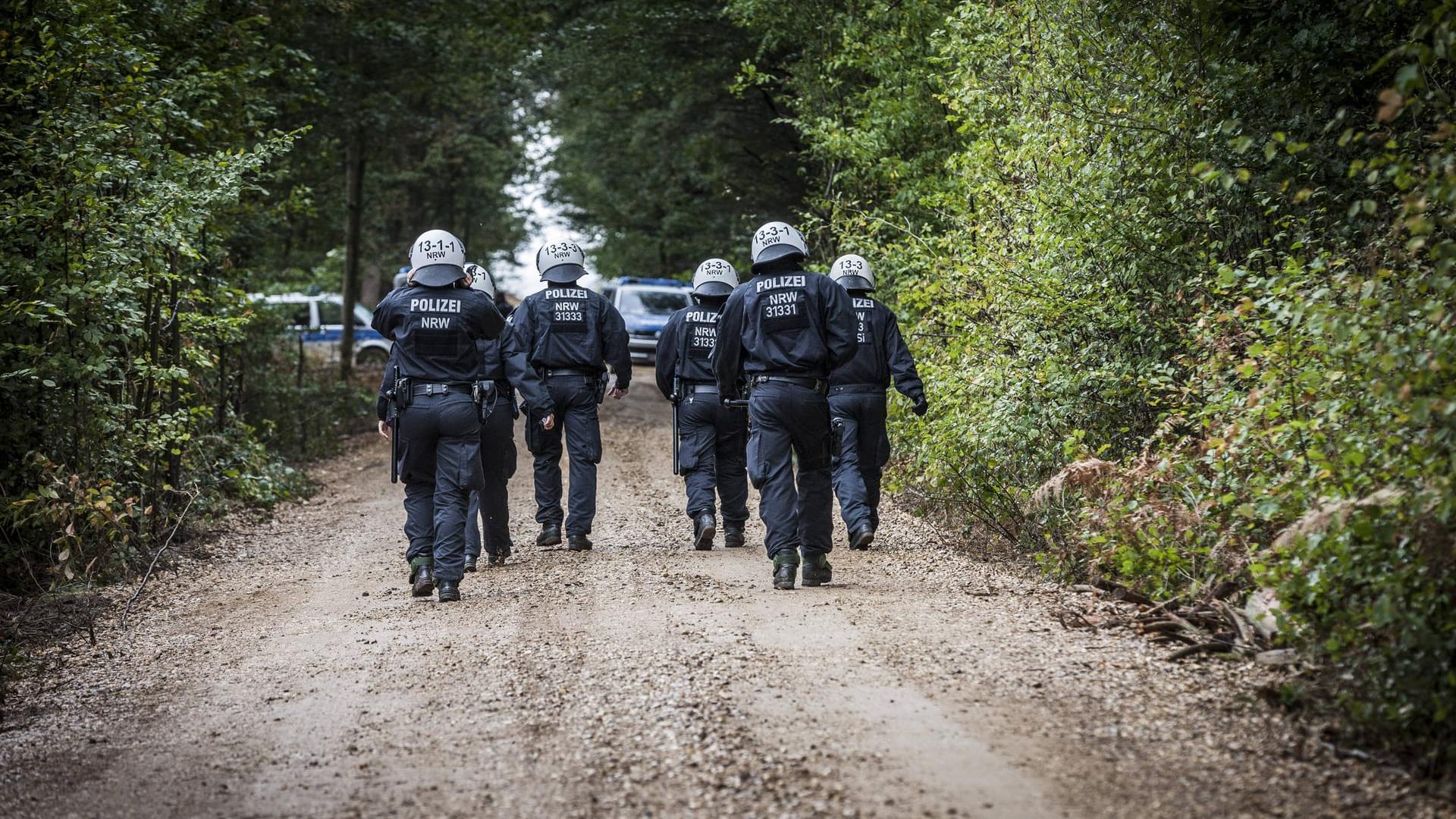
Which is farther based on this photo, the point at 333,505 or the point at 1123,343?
the point at 333,505

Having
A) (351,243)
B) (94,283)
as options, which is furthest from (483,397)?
(351,243)

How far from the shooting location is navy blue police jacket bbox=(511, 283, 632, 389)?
30.6 feet

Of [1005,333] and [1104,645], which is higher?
[1005,333]

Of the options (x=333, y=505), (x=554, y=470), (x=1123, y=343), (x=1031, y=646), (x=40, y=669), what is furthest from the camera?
(x=333, y=505)

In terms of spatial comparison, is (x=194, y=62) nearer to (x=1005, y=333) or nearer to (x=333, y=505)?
(x=333, y=505)

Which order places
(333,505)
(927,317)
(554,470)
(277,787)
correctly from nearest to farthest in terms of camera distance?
(277,787) < (554,470) < (927,317) < (333,505)

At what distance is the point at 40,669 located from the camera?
21.2ft

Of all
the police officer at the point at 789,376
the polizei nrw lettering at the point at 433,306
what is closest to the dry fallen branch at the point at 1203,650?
the police officer at the point at 789,376

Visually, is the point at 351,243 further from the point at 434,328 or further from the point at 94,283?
the point at 434,328

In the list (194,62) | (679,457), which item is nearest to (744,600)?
(679,457)

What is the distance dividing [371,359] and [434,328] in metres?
22.9

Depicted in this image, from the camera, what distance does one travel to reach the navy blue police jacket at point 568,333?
9328 mm

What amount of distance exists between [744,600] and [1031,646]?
72.0 inches

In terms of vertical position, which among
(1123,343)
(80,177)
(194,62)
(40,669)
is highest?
(194,62)
